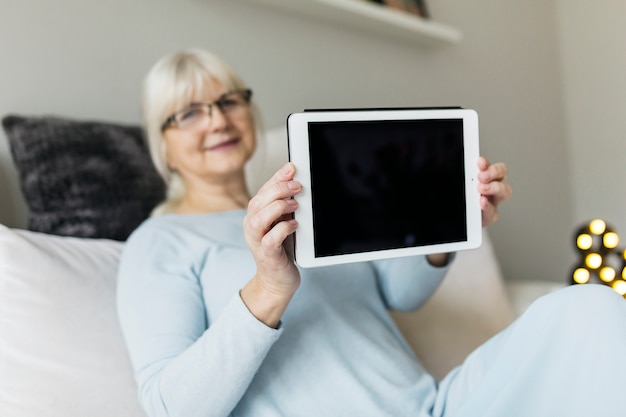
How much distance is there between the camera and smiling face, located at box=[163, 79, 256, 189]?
0.94m

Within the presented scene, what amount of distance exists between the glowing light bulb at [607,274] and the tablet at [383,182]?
1.68 feet

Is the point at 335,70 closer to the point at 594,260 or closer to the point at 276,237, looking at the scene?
the point at 594,260

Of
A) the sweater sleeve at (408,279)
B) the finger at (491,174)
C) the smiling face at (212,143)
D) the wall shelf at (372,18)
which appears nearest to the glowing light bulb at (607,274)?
the sweater sleeve at (408,279)

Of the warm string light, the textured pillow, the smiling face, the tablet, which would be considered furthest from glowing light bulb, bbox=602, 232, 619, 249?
the textured pillow

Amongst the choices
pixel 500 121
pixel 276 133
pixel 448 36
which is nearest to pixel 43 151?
pixel 276 133

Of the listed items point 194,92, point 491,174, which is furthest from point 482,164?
point 194,92

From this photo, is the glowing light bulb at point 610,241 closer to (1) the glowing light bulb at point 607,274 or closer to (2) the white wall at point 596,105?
(1) the glowing light bulb at point 607,274

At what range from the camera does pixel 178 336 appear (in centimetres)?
72

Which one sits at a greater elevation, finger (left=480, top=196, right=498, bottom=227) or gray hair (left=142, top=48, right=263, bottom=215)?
gray hair (left=142, top=48, right=263, bottom=215)

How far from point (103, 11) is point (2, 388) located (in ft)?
2.57

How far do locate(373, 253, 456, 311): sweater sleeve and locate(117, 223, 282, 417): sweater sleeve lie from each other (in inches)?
13.0

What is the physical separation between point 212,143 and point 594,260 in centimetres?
78

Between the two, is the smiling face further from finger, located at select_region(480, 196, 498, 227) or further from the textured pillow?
finger, located at select_region(480, 196, 498, 227)

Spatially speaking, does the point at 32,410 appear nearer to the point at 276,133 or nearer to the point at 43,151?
the point at 43,151
